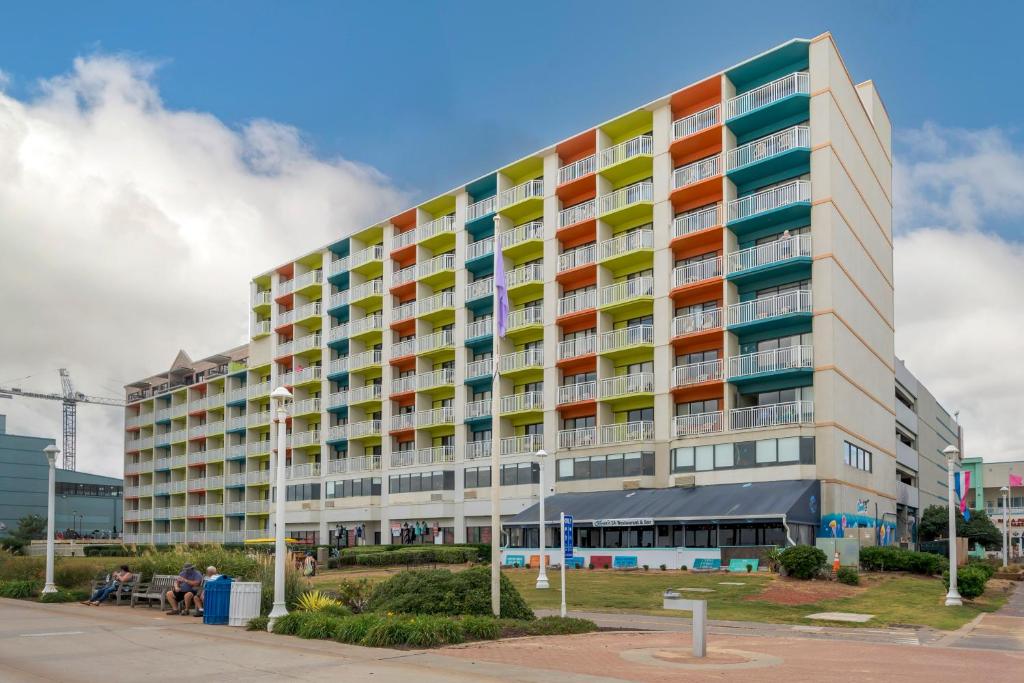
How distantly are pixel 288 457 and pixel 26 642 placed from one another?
68.9 metres

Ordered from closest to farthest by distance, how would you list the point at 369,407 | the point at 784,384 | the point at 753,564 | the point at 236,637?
the point at 236,637 → the point at 753,564 → the point at 784,384 → the point at 369,407

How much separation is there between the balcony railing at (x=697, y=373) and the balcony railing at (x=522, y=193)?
658 inches

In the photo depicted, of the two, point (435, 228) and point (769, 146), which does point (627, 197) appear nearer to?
point (769, 146)

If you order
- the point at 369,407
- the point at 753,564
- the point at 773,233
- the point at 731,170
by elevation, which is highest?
the point at 731,170

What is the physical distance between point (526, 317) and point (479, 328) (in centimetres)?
485

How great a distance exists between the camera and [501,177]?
6681 centimetres

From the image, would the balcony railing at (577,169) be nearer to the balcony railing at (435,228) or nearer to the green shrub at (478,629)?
the balcony railing at (435,228)

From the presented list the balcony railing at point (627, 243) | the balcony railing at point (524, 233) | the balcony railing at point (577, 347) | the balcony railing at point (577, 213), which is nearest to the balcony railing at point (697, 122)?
the balcony railing at point (627, 243)

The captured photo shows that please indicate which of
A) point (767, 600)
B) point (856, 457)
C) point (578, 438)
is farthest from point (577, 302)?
point (767, 600)

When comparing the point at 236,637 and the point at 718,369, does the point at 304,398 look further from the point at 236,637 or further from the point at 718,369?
the point at 236,637

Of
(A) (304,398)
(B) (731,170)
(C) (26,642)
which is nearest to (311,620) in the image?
(C) (26,642)

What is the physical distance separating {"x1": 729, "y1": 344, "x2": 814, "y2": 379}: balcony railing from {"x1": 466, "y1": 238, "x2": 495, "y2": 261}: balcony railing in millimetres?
21802

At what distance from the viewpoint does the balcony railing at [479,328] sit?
66637 millimetres

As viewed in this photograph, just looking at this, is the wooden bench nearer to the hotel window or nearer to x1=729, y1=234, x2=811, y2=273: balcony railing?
x1=729, y1=234, x2=811, y2=273: balcony railing
